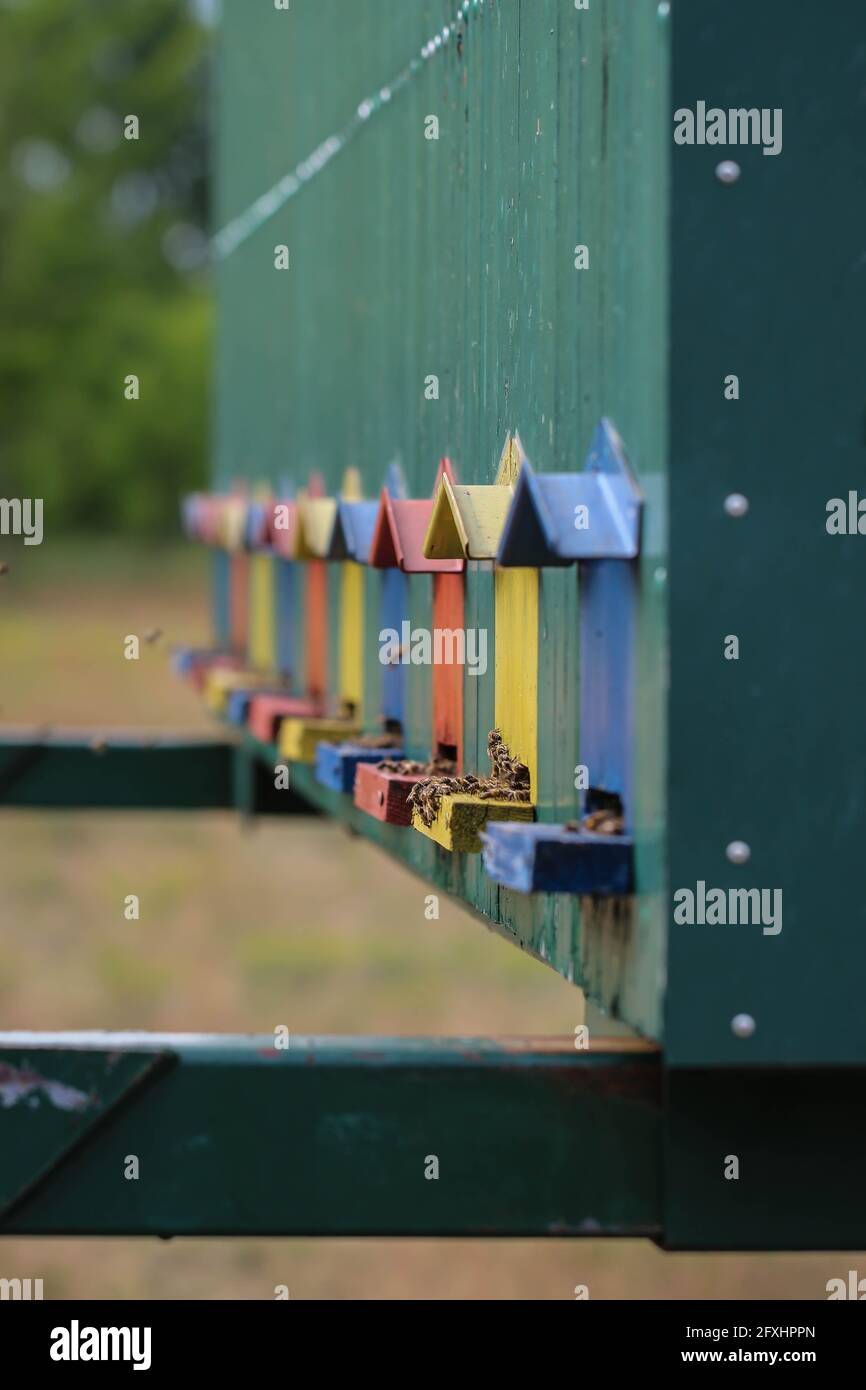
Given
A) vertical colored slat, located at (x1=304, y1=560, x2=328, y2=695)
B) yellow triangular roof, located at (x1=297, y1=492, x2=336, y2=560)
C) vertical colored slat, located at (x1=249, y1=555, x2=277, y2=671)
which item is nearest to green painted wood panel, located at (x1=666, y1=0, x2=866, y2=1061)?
yellow triangular roof, located at (x1=297, y1=492, x2=336, y2=560)

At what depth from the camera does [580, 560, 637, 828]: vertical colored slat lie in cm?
412

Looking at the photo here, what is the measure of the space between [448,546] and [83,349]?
49.1 meters

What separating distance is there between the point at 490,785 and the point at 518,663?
9.6 inches

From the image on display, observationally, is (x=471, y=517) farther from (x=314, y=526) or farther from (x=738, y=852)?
(x=314, y=526)

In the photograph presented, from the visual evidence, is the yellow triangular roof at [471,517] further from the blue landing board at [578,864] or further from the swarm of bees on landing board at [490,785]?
the blue landing board at [578,864]

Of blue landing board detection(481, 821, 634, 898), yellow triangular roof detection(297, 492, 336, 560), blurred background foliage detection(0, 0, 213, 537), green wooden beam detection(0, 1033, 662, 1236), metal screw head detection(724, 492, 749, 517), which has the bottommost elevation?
green wooden beam detection(0, 1033, 662, 1236)

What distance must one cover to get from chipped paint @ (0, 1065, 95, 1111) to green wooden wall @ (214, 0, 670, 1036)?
0.86 m

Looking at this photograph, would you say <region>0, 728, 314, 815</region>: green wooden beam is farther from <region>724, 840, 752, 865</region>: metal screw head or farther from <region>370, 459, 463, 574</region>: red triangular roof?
<region>724, 840, 752, 865</region>: metal screw head

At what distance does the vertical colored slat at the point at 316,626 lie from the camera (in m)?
8.41

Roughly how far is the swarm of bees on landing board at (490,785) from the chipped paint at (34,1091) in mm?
870

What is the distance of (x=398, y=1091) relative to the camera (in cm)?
443

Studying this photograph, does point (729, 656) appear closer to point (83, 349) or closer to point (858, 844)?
point (858, 844)

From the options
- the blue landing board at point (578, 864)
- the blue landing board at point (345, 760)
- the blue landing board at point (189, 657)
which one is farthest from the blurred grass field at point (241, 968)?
the blue landing board at point (578, 864)

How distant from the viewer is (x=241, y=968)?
27156mm
